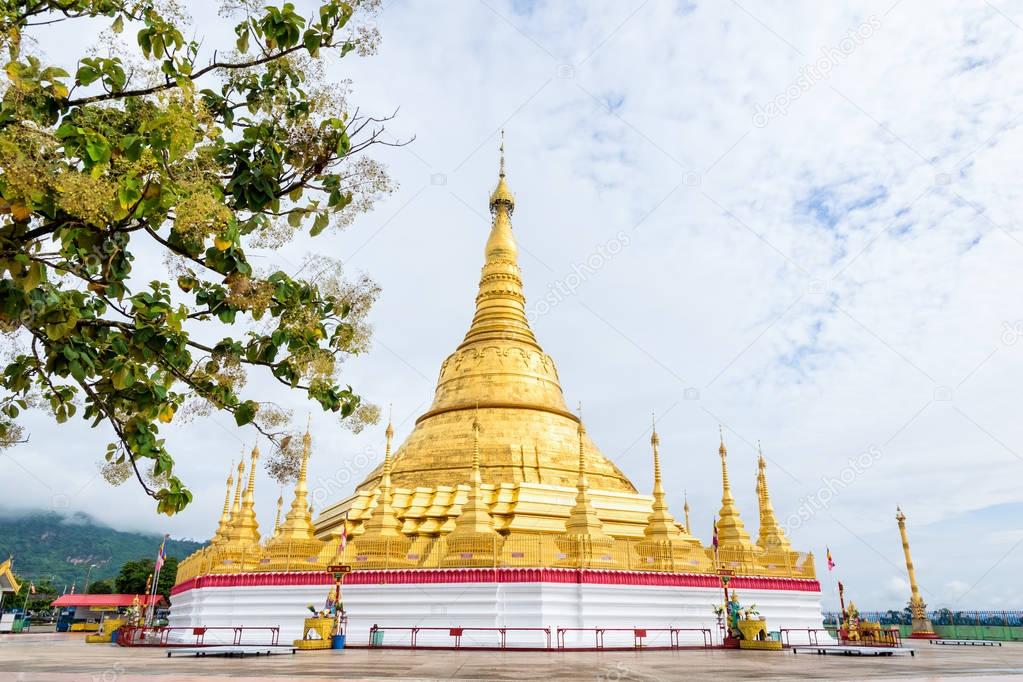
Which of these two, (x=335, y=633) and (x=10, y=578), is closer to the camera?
(x=335, y=633)

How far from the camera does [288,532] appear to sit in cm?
2669

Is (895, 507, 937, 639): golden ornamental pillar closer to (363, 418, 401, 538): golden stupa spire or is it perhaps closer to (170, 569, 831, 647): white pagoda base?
(170, 569, 831, 647): white pagoda base

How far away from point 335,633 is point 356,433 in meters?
16.0

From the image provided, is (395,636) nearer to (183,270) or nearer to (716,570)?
(716,570)

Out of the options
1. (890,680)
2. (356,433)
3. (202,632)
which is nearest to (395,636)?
(202,632)

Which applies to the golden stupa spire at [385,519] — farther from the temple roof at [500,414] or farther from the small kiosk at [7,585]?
the small kiosk at [7,585]

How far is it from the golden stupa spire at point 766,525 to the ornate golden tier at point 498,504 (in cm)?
6

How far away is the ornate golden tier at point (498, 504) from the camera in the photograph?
923 inches

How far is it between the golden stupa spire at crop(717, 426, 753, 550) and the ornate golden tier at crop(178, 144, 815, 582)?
6cm

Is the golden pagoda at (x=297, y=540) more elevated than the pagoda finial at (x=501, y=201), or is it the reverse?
the pagoda finial at (x=501, y=201)

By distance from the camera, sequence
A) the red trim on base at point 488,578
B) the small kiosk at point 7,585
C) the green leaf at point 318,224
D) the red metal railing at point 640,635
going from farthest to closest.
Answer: the small kiosk at point 7,585 < the red trim on base at point 488,578 < the red metal railing at point 640,635 < the green leaf at point 318,224

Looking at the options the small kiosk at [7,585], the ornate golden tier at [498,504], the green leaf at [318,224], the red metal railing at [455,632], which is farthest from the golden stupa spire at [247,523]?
the green leaf at [318,224]

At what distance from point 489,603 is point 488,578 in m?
0.74

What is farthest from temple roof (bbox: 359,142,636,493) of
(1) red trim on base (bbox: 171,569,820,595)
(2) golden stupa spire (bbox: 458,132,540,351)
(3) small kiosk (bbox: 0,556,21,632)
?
(3) small kiosk (bbox: 0,556,21,632)
